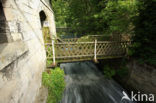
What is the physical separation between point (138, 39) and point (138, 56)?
977 millimetres

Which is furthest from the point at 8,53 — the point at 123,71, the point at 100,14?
the point at 100,14

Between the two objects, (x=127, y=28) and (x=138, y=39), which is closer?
(x=138, y=39)

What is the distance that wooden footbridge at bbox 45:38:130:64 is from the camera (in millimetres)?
4606

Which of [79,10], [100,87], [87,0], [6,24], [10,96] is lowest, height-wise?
[100,87]

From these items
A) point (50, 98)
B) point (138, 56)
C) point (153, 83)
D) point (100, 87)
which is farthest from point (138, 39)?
point (50, 98)

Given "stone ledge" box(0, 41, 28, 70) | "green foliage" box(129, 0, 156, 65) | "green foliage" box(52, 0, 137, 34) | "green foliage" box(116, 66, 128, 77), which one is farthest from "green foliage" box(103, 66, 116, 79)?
"stone ledge" box(0, 41, 28, 70)

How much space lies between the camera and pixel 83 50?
16.4 feet

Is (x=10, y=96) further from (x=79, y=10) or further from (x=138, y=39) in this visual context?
(x=79, y=10)

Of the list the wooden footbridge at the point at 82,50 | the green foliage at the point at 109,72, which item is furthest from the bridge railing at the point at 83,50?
the green foliage at the point at 109,72

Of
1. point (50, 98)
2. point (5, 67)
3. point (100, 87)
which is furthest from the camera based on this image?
point (100, 87)

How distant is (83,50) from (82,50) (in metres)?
0.07

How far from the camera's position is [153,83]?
3611mm

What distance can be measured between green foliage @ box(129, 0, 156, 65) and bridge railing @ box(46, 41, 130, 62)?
865 mm

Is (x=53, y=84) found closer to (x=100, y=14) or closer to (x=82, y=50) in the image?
(x=82, y=50)
